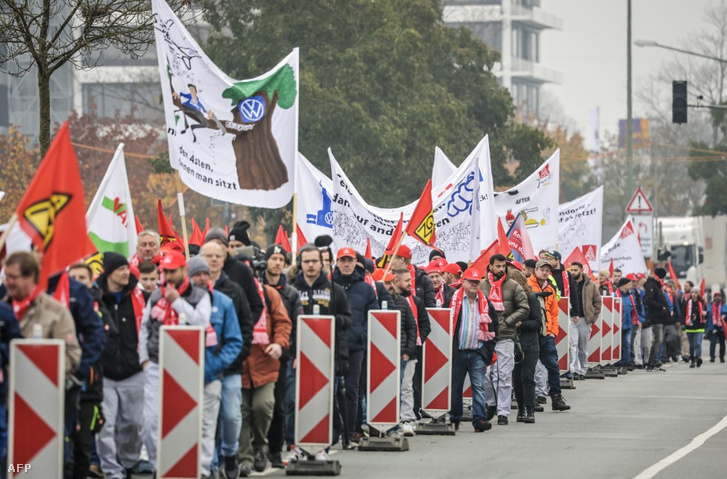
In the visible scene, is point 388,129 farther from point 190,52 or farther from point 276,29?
point 190,52

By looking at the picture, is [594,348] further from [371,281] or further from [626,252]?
[371,281]

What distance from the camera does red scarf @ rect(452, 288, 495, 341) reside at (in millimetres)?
18000

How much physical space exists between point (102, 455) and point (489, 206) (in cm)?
1228

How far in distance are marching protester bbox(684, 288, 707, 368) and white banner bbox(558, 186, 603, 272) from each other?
5239 mm

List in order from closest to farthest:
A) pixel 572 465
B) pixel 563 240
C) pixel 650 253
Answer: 1. pixel 572 465
2. pixel 563 240
3. pixel 650 253

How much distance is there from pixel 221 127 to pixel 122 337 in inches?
143

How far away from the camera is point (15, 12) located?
59.6 ft

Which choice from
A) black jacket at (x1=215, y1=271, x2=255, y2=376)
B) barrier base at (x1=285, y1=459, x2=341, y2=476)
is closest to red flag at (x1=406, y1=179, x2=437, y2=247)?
barrier base at (x1=285, y1=459, x2=341, y2=476)

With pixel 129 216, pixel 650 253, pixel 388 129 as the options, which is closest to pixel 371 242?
pixel 129 216

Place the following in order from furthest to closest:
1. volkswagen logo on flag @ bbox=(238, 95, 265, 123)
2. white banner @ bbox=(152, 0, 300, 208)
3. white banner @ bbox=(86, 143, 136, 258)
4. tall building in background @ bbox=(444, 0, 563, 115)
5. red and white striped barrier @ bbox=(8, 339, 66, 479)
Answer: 1. tall building in background @ bbox=(444, 0, 563, 115)
2. volkswagen logo on flag @ bbox=(238, 95, 265, 123)
3. white banner @ bbox=(152, 0, 300, 208)
4. white banner @ bbox=(86, 143, 136, 258)
5. red and white striped barrier @ bbox=(8, 339, 66, 479)

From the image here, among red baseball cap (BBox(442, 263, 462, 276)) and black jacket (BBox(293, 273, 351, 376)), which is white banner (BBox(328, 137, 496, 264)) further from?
black jacket (BBox(293, 273, 351, 376))

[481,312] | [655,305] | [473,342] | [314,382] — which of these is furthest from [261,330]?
[655,305]

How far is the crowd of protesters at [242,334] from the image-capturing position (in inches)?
443

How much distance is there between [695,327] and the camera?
37.1 m
